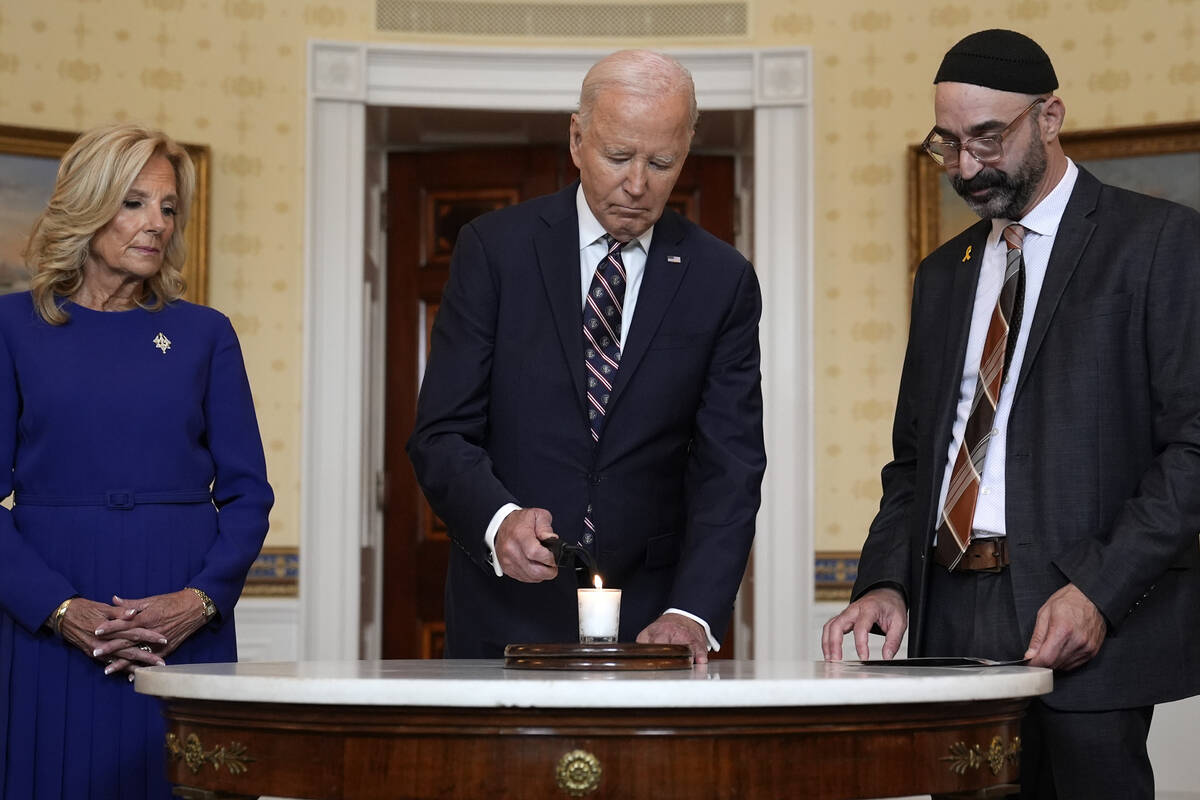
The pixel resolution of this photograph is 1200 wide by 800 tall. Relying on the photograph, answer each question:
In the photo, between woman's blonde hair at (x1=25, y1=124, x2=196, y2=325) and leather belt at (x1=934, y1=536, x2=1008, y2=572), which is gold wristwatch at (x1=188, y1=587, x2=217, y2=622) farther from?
leather belt at (x1=934, y1=536, x2=1008, y2=572)

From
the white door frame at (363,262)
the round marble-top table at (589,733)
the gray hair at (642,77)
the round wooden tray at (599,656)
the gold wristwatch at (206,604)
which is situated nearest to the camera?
the round marble-top table at (589,733)

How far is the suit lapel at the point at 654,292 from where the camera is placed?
276cm

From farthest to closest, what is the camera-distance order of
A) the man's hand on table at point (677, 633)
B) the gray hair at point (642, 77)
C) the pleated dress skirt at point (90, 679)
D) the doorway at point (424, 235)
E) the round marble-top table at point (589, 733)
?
the doorway at point (424, 235), the pleated dress skirt at point (90, 679), the gray hair at point (642, 77), the man's hand on table at point (677, 633), the round marble-top table at point (589, 733)

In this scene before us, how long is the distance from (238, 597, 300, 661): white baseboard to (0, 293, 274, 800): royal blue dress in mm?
2607

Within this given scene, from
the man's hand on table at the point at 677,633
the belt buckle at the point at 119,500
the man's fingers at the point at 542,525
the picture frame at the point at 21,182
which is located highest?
the picture frame at the point at 21,182

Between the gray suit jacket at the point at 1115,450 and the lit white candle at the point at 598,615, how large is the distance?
73 cm

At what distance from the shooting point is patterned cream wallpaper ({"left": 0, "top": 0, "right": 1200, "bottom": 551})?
→ 5.64 metres

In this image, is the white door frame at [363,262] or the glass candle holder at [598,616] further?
the white door frame at [363,262]

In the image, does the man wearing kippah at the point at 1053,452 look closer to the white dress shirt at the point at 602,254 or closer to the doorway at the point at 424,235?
the white dress shirt at the point at 602,254

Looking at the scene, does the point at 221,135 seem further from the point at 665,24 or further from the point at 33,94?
→ the point at 665,24

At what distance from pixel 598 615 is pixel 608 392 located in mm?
668

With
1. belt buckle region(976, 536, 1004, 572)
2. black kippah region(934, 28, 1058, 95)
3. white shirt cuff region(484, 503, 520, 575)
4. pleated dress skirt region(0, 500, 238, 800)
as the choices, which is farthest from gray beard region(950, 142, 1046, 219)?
pleated dress skirt region(0, 500, 238, 800)

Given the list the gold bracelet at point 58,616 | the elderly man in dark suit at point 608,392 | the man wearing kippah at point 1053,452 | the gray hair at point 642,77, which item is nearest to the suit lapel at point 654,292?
the elderly man in dark suit at point 608,392

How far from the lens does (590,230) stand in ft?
9.48
